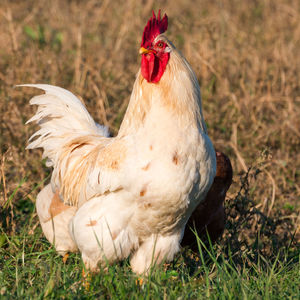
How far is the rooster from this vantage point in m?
3.07

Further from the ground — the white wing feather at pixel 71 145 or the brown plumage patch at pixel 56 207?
the white wing feather at pixel 71 145

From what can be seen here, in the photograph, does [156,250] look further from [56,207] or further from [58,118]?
[58,118]

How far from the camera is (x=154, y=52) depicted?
319 cm

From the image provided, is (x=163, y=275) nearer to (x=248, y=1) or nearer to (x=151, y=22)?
(x=151, y=22)

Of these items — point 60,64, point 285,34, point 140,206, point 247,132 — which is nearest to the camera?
point 140,206

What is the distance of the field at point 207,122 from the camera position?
3.21 meters

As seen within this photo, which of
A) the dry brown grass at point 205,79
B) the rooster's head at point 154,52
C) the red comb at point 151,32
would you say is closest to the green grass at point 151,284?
the dry brown grass at point 205,79

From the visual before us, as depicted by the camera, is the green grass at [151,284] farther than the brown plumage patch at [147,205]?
No

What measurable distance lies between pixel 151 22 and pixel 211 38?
151 inches

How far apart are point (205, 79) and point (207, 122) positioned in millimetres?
851

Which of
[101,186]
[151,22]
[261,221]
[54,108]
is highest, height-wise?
[151,22]

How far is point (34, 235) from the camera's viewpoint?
4316 millimetres

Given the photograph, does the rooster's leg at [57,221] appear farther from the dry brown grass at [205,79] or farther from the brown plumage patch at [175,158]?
the brown plumage patch at [175,158]

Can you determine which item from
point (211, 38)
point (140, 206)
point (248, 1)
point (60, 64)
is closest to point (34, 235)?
point (140, 206)
